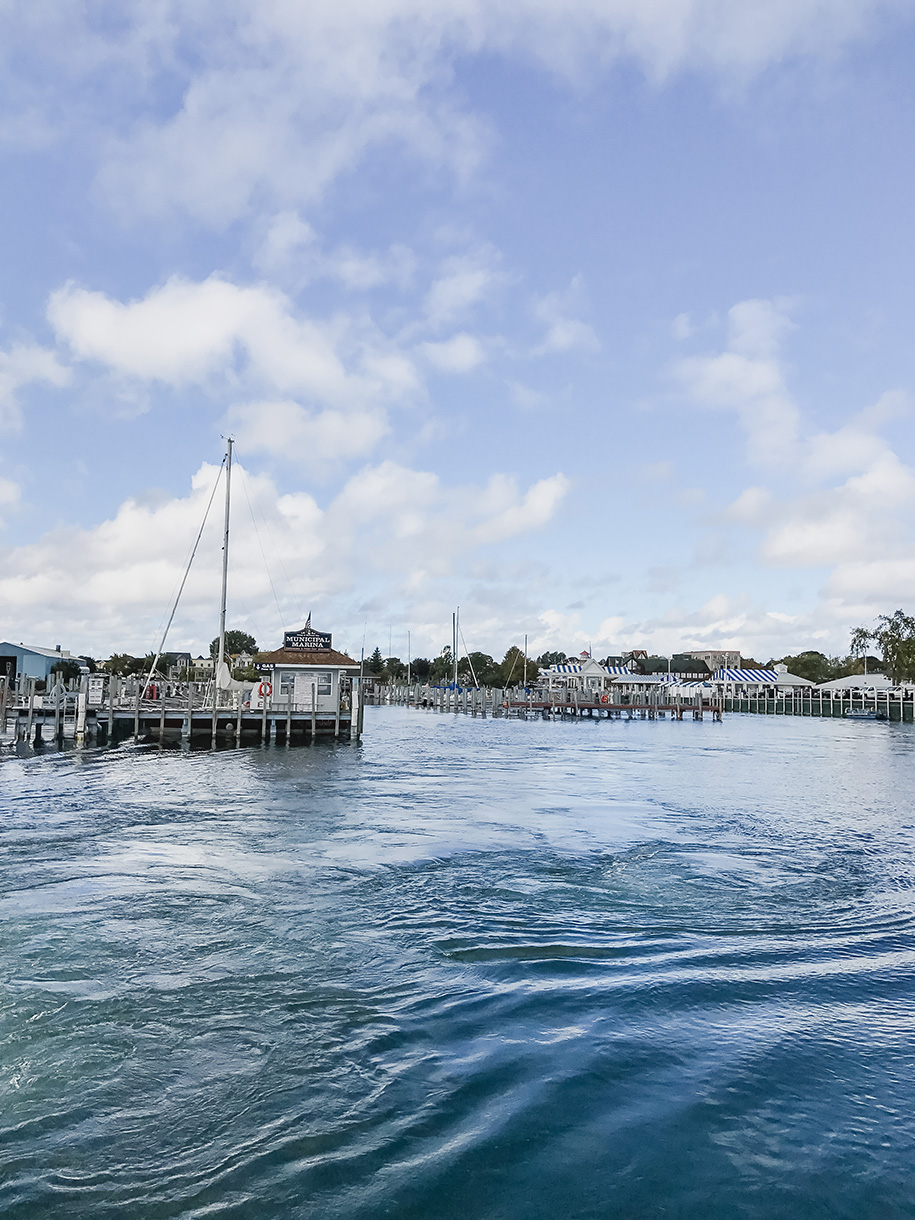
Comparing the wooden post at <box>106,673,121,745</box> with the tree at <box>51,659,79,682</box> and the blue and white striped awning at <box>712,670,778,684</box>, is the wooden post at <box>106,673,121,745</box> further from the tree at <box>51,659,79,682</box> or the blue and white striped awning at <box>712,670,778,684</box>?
the blue and white striped awning at <box>712,670,778,684</box>

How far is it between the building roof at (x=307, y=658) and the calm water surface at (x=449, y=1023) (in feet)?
80.9

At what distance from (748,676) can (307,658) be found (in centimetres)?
10176

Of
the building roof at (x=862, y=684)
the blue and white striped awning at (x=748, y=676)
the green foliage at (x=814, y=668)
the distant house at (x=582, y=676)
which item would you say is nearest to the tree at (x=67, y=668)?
the distant house at (x=582, y=676)

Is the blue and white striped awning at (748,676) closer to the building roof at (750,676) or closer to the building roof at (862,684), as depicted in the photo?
the building roof at (750,676)

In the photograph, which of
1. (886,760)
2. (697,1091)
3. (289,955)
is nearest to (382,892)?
(289,955)

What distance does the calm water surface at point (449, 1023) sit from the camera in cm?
579

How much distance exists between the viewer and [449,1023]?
328 inches

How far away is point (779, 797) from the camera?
2648cm

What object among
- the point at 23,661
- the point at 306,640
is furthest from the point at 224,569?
the point at 23,661

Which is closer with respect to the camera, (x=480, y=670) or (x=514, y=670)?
(x=514, y=670)

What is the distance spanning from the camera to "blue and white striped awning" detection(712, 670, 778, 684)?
128 metres

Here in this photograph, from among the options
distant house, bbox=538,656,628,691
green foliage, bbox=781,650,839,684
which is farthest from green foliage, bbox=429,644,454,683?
green foliage, bbox=781,650,839,684

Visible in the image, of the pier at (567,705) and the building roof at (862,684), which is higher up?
the building roof at (862,684)

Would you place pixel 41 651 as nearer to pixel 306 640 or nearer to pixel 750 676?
pixel 306 640
